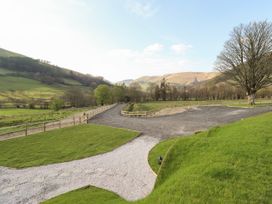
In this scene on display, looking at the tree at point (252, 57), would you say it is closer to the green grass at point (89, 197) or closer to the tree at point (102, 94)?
the green grass at point (89, 197)

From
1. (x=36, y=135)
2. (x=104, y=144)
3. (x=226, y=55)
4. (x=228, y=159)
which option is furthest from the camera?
(x=226, y=55)

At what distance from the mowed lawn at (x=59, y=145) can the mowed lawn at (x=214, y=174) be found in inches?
245

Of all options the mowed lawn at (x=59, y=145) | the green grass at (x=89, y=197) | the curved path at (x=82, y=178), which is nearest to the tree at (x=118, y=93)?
the mowed lawn at (x=59, y=145)

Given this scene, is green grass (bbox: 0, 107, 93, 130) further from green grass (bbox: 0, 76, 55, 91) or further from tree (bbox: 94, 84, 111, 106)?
green grass (bbox: 0, 76, 55, 91)

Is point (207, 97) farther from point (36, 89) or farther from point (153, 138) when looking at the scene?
point (153, 138)

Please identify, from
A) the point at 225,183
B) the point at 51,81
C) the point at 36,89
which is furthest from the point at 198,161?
the point at 51,81

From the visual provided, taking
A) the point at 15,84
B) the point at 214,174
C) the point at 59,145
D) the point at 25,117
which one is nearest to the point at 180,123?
the point at 59,145

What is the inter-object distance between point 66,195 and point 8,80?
115 m

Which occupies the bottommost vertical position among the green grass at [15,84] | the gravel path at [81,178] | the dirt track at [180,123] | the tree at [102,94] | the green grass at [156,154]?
the gravel path at [81,178]

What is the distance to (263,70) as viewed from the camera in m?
34.1

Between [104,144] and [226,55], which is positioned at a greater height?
[226,55]

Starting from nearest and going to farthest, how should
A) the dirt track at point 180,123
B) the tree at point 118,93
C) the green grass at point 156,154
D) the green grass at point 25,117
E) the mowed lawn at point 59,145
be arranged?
the green grass at point 156,154 → the mowed lawn at point 59,145 → the dirt track at point 180,123 → the green grass at point 25,117 → the tree at point 118,93

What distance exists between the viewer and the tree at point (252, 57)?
34594mm

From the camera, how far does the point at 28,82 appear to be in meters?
111
